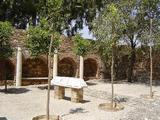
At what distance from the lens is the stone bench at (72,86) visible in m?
15.8

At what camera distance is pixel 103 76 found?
28125mm

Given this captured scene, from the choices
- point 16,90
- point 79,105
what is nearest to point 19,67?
point 16,90

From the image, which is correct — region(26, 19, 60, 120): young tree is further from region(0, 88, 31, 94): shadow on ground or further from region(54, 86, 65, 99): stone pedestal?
region(54, 86, 65, 99): stone pedestal

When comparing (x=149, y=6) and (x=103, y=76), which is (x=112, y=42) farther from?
(x=103, y=76)

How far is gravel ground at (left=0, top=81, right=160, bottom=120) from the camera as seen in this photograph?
13.4m

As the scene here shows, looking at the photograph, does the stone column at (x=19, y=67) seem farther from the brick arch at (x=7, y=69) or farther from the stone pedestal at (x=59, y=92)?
the stone pedestal at (x=59, y=92)

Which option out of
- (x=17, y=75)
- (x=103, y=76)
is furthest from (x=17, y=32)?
(x=103, y=76)

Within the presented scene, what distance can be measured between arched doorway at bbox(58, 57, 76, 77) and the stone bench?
8.43 meters

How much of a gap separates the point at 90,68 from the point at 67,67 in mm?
2715

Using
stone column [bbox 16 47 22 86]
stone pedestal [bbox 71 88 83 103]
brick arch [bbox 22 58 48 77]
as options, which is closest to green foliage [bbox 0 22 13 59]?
stone column [bbox 16 47 22 86]

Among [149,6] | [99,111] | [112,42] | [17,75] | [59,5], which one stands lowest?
[99,111]

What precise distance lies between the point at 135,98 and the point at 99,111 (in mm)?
4093

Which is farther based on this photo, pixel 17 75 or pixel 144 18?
pixel 144 18

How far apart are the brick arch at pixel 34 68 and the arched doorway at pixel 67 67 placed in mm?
1628
